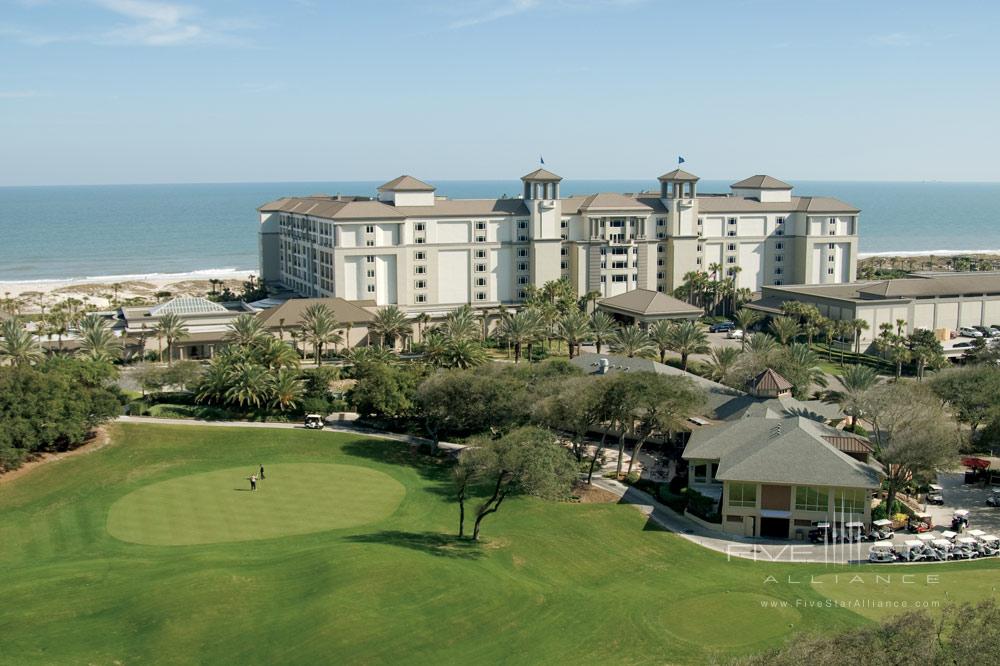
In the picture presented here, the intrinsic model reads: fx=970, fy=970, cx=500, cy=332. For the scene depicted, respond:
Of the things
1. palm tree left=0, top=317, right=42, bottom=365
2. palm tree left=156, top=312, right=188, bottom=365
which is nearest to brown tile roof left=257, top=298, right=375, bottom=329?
palm tree left=156, top=312, right=188, bottom=365

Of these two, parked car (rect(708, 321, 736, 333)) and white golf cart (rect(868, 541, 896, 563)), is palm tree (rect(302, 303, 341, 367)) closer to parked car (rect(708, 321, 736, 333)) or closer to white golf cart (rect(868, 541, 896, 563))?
parked car (rect(708, 321, 736, 333))

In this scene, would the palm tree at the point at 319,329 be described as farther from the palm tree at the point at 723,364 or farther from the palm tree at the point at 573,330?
the palm tree at the point at 723,364

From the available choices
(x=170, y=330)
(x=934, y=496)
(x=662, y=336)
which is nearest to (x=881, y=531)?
(x=934, y=496)

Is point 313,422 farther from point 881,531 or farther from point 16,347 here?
point 881,531

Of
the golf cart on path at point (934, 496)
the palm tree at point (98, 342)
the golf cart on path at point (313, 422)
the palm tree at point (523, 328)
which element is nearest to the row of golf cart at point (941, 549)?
the golf cart on path at point (934, 496)

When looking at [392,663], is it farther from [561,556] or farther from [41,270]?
[41,270]
